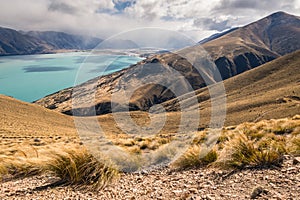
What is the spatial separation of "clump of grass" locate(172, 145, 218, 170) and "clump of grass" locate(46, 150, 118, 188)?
1.74m

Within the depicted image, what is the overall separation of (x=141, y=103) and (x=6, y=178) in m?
144

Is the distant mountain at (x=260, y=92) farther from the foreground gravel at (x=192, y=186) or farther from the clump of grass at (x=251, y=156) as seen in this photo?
the foreground gravel at (x=192, y=186)

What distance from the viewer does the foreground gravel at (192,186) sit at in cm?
424

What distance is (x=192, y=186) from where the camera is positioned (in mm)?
4973

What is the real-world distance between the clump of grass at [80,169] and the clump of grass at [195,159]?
1737 millimetres

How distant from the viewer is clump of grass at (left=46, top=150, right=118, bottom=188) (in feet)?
18.1

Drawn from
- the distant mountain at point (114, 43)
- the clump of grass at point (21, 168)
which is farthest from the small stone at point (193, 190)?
the distant mountain at point (114, 43)

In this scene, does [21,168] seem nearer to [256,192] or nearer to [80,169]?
[80,169]

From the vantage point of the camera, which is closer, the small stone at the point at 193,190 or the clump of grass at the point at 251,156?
the small stone at the point at 193,190

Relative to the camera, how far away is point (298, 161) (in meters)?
5.11

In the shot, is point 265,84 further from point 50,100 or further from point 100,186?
point 50,100

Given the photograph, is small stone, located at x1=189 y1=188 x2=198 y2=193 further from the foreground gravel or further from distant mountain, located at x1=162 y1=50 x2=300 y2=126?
distant mountain, located at x1=162 y1=50 x2=300 y2=126

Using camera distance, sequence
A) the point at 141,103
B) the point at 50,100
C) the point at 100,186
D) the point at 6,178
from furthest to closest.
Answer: the point at 50,100, the point at 141,103, the point at 6,178, the point at 100,186

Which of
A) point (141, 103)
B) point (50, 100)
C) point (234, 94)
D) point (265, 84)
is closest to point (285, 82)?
point (265, 84)
